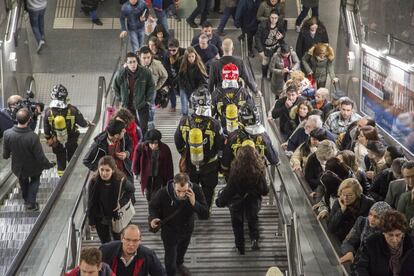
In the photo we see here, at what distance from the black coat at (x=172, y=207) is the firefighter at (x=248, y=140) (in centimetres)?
115

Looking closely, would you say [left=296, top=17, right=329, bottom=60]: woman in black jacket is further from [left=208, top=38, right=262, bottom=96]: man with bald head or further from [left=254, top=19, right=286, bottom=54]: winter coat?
[left=208, top=38, right=262, bottom=96]: man with bald head

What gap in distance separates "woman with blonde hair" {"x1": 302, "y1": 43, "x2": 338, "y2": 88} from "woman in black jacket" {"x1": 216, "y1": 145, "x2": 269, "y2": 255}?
544cm

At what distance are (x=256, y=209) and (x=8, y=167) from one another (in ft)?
16.3

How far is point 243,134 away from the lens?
9.30 metres

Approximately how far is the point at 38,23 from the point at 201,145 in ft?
29.9

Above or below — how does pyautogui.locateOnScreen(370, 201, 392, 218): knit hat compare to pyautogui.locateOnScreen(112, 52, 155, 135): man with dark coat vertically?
below

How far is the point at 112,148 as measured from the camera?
9242 millimetres

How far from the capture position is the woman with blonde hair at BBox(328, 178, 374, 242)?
745 centimetres

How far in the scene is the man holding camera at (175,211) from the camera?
316 inches

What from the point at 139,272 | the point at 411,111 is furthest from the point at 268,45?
the point at 139,272

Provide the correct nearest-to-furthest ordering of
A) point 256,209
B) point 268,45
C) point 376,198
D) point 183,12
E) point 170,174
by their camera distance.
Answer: point 376,198 < point 256,209 < point 170,174 < point 268,45 < point 183,12

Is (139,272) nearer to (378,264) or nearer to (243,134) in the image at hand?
(378,264)

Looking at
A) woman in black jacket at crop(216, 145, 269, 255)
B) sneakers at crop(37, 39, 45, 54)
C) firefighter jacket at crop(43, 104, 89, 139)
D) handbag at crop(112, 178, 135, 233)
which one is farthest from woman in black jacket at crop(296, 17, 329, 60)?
handbag at crop(112, 178, 135, 233)

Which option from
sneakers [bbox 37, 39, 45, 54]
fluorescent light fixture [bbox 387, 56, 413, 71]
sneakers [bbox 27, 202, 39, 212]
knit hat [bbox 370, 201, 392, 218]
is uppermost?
fluorescent light fixture [bbox 387, 56, 413, 71]
